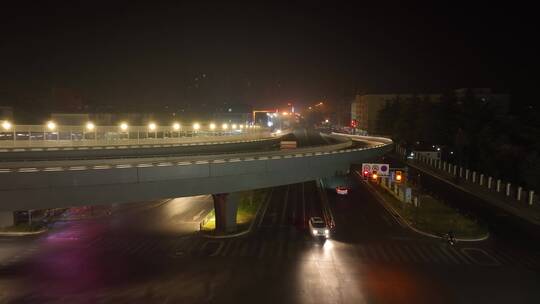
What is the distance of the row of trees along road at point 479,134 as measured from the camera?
4934cm

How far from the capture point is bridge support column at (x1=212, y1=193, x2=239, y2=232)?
30.3 m

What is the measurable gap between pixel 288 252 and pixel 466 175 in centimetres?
3889

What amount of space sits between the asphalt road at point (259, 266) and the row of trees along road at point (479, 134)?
72.9ft

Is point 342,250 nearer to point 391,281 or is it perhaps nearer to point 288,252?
point 288,252

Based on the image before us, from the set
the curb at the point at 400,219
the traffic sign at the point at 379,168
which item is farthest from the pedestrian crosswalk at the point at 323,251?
the traffic sign at the point at 379,168

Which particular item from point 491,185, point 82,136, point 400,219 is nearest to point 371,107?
point 491,185

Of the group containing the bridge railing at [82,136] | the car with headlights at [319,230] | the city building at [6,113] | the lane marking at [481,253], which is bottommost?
the lane marking at [481,253]

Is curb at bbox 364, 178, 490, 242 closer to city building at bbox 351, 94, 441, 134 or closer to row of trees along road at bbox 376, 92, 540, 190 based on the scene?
row of trees along road at bbox 376, 92, 540, 190

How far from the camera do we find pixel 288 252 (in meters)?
26.4

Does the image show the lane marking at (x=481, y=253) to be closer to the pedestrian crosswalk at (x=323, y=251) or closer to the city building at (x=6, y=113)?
the pedestrian crosswalk at (x=323, y=251)

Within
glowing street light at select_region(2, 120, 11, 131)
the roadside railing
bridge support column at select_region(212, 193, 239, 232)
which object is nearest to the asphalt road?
bridge support column at select_region(212, 193, 239, 232)

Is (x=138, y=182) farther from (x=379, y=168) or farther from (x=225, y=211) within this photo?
(x=379, y=168)

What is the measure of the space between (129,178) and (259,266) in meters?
9.18

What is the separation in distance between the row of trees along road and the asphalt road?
875 inches
